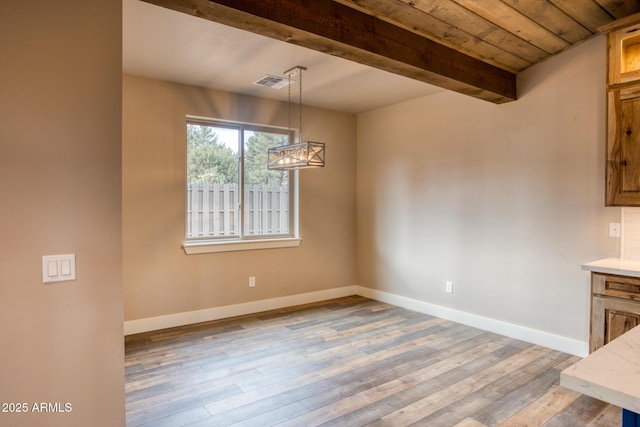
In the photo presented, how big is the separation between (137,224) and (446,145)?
11.5 feet

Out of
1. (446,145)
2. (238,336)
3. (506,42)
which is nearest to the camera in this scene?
(506,42)

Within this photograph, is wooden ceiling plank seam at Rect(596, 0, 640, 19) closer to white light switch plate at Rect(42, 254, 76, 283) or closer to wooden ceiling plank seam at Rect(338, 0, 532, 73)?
wooden ceiling plank seam at Rect(338, 0, 532, 73)

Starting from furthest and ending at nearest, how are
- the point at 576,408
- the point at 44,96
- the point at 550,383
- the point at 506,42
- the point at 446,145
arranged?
the point at 446,145 → the point at 506,42 → the point at 550,383 → the point at 576,408 → the point at 44,96

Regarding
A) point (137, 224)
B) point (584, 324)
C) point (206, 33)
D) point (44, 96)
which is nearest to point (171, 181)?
point (137, 224)

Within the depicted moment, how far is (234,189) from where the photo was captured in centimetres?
448

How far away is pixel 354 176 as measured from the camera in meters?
5.52

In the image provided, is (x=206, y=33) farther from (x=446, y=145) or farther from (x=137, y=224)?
(x=446, y=145)

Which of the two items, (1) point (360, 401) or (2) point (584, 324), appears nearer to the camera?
(1) point (360, 401)

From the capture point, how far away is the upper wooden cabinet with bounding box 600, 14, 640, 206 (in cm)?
278

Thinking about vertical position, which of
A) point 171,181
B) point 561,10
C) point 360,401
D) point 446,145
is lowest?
point 360,401

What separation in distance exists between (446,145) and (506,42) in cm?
137

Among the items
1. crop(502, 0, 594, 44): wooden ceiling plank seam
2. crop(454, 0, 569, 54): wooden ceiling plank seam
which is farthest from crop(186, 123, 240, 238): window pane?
crop(502, 0, 594, 44): wooden ceiling plank seam

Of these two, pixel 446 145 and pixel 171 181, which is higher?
pixel 446 145

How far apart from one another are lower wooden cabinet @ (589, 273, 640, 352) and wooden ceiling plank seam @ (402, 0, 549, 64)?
1984mm
